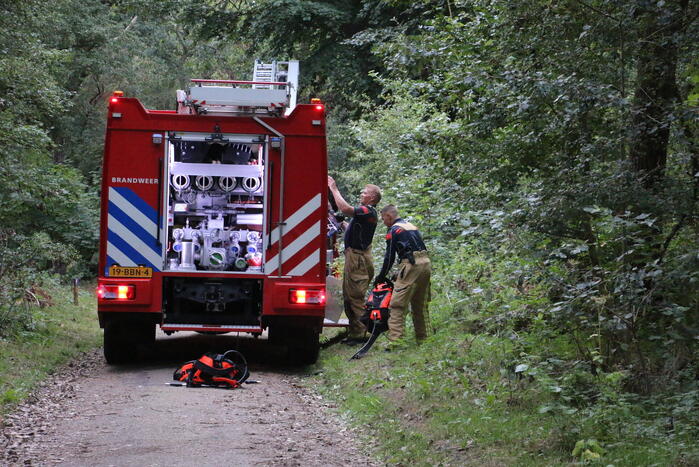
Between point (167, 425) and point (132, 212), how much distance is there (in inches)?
141

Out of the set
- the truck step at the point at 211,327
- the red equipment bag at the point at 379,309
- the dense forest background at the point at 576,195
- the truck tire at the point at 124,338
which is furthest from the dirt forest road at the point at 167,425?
the dense forest background at the point at 576,195

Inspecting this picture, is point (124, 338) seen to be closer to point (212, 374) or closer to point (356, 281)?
point (212, 374)

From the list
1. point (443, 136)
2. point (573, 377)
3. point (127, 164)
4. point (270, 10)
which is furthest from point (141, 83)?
point (573, 377)

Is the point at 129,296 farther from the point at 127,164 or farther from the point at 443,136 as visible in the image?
the point at 443,136

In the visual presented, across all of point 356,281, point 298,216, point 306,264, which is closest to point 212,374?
point 306,264

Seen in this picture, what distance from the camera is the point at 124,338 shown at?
35.7ft

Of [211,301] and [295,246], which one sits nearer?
[211,301]

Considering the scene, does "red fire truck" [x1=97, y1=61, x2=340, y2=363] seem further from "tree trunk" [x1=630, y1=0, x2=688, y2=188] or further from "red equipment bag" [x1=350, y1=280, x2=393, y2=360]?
"tree trunk" [x1=630, y1=0, x2=688, y2=188]

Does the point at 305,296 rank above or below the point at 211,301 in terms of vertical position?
above

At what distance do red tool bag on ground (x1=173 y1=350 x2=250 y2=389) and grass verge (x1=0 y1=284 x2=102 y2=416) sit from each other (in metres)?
1.53

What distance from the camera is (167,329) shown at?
34.9 feet

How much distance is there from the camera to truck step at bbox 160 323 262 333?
10570mm

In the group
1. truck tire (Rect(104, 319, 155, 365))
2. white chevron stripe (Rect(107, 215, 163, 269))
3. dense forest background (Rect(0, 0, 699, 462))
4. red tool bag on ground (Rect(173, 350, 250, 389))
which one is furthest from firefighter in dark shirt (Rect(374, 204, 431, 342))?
truck tire (Rect(104, 319, 155, 365))

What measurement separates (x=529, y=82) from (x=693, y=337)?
2.34m
